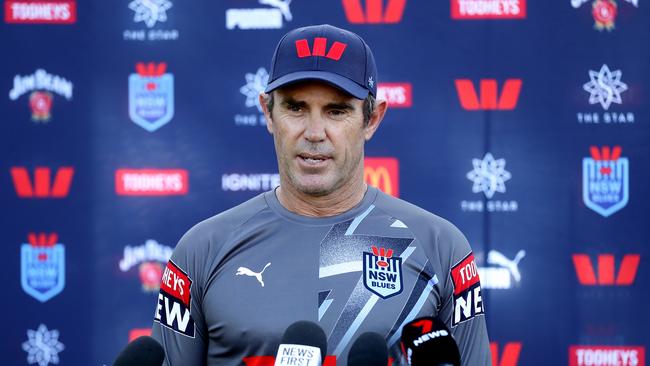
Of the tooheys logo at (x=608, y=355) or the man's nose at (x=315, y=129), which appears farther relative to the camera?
the tooheys logo at (x=608, y=355)

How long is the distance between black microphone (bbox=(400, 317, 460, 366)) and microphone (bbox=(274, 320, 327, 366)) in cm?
13

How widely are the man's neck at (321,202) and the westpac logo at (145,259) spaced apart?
5.35ft

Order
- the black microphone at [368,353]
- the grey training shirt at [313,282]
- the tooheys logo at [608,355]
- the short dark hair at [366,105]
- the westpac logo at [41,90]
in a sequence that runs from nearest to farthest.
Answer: the black microphone at [368,353] → the grey training shirt at [313,282] → the short dark hair at [366,105] → the tooheys logo at [608,355] → the westpac logo at [41,90]

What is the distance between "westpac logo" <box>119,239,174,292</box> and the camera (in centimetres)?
298

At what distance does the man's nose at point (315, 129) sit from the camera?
1.37m

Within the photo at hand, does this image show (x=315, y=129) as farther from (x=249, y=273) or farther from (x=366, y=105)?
(x=249, y=273)

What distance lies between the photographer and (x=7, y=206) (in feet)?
9.86

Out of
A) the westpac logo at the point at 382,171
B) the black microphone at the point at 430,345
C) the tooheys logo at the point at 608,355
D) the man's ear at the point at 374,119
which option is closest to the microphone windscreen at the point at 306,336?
the black microphone at the point at 430,345

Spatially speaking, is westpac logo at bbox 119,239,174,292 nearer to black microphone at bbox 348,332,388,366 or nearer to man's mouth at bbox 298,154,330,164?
man's mouth at bbox 298,154,330,164

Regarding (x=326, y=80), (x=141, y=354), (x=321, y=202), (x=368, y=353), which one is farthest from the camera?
(x=321, y=202)

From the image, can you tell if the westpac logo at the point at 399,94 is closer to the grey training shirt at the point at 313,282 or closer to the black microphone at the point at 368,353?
the grey training shirt at the point at 313,282

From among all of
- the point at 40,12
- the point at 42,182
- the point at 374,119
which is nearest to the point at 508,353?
the point at 374,119

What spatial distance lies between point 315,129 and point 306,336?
435 millimetres

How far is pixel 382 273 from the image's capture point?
1389mm
